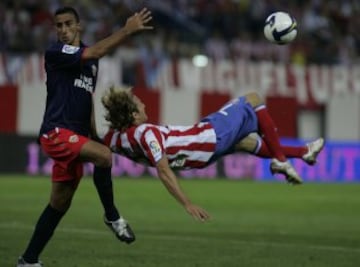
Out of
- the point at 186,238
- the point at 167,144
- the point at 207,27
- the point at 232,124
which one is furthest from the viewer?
the point at 207,27

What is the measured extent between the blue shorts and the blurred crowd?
48.3ft

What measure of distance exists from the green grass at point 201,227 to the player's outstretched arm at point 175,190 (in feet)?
3.38

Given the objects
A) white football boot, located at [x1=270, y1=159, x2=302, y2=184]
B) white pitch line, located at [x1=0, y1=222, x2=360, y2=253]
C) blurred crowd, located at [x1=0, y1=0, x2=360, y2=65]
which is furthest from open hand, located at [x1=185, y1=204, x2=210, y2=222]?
blurred crowd, located at [x1=0, y1=0, x2=360, y2=65]

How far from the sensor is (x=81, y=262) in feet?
32.8

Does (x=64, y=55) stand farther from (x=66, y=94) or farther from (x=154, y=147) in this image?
(x=154, y=147)

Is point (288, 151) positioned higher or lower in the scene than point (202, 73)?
higher

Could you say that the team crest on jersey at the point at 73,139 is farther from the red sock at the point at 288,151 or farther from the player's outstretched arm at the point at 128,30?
the red sock at the point at 288,151

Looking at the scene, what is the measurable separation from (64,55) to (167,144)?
1.52m

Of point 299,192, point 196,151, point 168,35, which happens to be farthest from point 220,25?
point 196,151

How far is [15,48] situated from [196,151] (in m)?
15.4

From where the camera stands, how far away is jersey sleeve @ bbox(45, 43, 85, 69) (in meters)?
9.19

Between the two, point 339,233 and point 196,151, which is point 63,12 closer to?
point 196,151

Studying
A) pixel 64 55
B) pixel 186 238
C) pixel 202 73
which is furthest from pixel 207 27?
pixel 64 55

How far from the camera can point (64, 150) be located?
9359 mm
